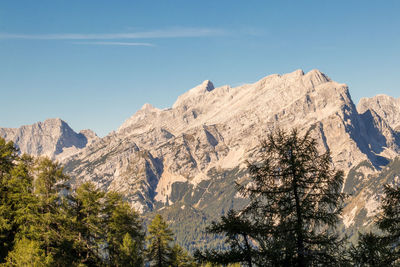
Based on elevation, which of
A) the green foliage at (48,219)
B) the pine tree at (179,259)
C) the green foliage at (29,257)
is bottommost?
the pine tree at (179,259)

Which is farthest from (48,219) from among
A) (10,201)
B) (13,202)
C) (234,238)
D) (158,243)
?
(158,243)

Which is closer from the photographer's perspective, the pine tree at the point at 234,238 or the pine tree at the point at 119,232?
the pine tree at the point at 234,238

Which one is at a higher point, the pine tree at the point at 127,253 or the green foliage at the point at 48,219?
the green foliage at the point at 48,219

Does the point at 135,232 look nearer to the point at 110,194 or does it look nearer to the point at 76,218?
the point at 110,194

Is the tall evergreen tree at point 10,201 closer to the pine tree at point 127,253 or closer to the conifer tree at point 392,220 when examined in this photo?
the pine tree at point 127,253

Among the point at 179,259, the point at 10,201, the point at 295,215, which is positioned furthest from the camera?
the point at 179,259

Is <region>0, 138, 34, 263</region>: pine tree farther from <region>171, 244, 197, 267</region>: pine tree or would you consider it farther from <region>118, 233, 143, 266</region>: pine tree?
<region>171, 244, 197, 267</region>: pine tree

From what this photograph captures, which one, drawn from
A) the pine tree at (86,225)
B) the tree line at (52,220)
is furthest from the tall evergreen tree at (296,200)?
the pine tree at (86,225)

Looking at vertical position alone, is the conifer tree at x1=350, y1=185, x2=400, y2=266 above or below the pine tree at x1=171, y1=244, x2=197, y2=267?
above

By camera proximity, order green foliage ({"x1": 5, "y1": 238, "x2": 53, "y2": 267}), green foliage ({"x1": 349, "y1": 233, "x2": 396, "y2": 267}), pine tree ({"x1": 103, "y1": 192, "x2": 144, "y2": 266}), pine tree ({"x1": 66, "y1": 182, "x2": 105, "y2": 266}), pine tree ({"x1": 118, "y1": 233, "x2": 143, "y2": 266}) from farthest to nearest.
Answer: pine tree ({"x1": 103, "y1": 192, "x2": 144, "y2": 266}) < pine tree ({"x1": 118, "y1": 233, "x2": 143, "y2": 266}) < pine tree ({"x1": 66, "y1": 182, "x2": 105, "y2": 266}) < green foliage ({"x1": 5, "y1": 238, "x2": 53, "y2": 267}) < green foliage ({"x1": 349, "y1": 233, "x2": 396, "y2": 267})

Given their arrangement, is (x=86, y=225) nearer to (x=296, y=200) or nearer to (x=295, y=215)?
(x=295, y=215)

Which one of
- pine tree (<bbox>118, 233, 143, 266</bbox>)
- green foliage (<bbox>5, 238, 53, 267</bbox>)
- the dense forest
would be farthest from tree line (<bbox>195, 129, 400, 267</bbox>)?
pine tree (<bbox>118, 233, 143, 266</bbox>)

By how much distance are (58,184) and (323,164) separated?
26725 millimetres

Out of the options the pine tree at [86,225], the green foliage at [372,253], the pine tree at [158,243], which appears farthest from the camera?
the pine tree at [158,243]
